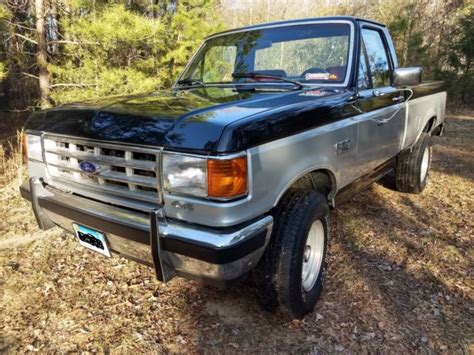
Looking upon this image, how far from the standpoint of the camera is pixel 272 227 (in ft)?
6.97

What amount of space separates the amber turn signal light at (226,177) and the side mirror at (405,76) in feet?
7.04

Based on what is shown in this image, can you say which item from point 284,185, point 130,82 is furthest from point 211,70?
point 130,82

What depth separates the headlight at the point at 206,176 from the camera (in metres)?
1.83

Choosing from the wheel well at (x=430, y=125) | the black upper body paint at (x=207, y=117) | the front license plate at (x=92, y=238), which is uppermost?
the black upper body paint at (x=207, y=117)

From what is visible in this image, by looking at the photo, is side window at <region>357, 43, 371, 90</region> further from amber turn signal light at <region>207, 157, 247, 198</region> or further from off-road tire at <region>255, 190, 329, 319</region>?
amber turn signal light at <region>207, 157, 247, 198</region>

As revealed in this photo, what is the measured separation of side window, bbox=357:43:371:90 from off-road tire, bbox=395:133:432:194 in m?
1.48

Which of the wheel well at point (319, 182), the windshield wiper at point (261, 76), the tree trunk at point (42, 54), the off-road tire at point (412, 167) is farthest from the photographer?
the tree trunk at point (42, 54)

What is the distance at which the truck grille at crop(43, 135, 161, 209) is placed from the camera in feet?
6.57

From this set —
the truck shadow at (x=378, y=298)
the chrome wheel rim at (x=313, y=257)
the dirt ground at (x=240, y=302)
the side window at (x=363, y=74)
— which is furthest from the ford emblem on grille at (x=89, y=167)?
the side window at (x=363, y=74)

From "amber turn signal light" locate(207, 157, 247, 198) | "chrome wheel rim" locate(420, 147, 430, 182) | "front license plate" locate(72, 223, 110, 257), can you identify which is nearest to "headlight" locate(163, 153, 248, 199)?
"amber turn signal light" locate(207, 157, 247, 198)

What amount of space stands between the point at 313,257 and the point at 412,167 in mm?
2522

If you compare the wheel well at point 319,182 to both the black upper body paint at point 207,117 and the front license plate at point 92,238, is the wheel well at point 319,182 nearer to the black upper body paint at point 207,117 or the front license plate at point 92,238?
the black upper body paint at point 207,117

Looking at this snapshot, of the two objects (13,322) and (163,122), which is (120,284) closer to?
(13,322)

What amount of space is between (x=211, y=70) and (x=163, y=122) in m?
1.75
